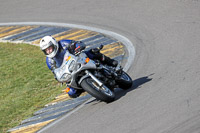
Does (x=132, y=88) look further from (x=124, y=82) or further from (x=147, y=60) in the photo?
(x=147, y=60)

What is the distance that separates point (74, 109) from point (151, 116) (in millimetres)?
2383

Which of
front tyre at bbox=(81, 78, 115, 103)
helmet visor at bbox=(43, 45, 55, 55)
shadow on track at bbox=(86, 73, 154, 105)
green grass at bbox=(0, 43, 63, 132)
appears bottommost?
green grass at bbox=(0, 43, 63, 132)

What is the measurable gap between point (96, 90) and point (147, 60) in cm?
283

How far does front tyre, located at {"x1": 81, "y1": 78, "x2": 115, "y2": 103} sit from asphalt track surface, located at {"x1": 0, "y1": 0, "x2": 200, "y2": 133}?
24 centimetres

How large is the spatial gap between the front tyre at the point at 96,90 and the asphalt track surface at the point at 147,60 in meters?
0.24

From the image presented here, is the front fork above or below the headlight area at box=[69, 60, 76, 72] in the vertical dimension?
below

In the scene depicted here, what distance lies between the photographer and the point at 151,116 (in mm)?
7371

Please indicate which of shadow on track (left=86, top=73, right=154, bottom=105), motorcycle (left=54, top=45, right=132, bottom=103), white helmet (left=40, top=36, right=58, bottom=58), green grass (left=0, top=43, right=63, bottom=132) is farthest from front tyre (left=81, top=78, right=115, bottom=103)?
green grass (left=0, top=43, right=63, bottom=132)

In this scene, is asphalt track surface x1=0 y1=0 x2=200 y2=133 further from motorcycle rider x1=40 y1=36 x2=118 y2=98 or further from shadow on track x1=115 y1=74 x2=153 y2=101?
motorcycle rider x1=40 y1=36 x2=118 y2=98

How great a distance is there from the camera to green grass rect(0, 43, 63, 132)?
10.5 metres

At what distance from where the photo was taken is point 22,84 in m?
12.3

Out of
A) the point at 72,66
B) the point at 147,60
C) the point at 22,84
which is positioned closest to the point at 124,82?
the point at 72,66

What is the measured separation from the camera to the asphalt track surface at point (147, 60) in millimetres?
7359

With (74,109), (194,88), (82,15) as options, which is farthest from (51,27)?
(194,88)
